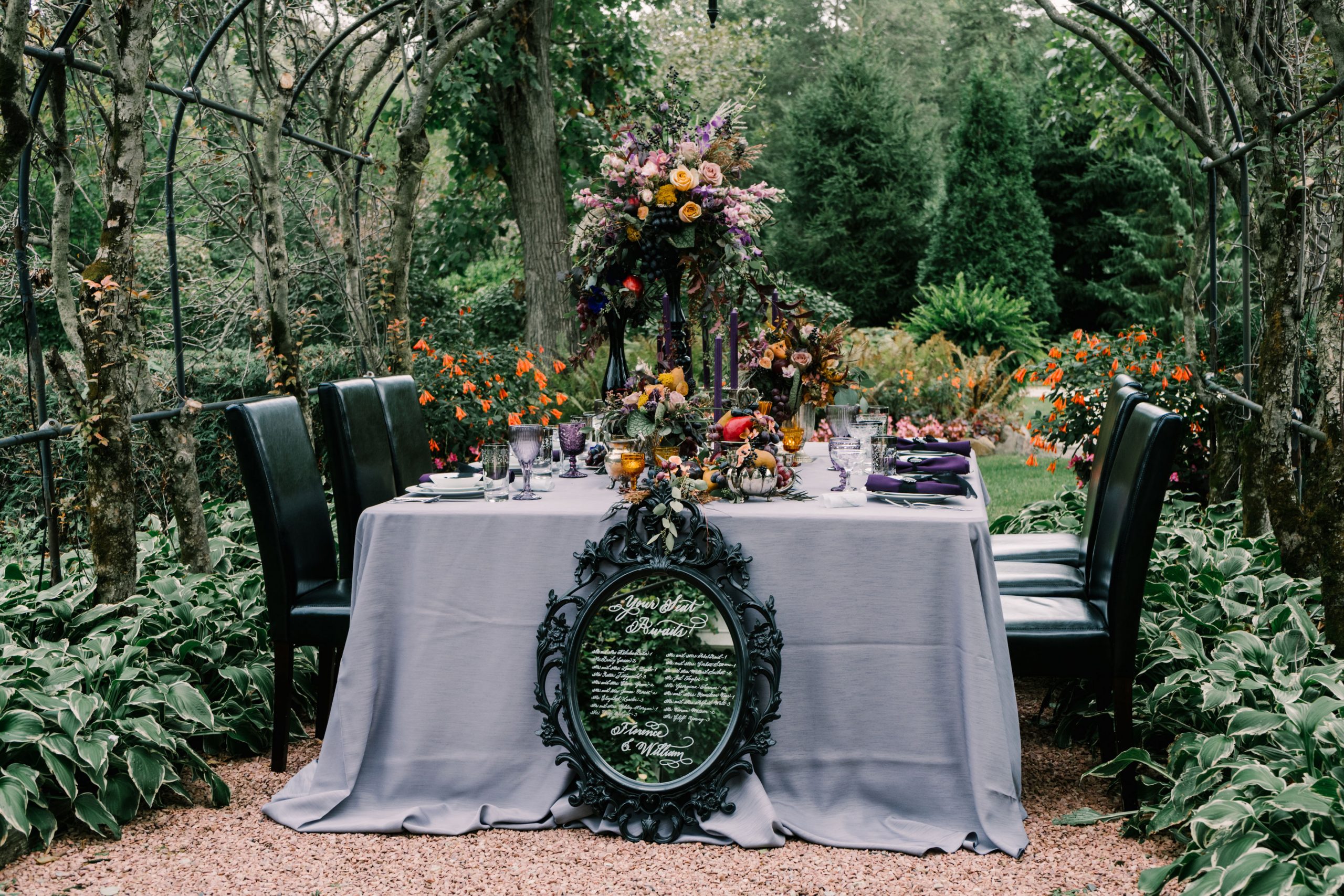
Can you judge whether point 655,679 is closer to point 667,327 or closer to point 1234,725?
point 667,327

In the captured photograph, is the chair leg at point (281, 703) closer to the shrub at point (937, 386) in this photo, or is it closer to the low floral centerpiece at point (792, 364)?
the low floral centerpiece at point (792, 364)

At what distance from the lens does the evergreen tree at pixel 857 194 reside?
14953mm

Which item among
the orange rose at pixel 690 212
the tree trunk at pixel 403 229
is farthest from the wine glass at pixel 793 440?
the tree trunk at pixel 403 229

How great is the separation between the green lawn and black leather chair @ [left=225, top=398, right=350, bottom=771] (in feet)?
13.8

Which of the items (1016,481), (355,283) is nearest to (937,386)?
(1016,481)

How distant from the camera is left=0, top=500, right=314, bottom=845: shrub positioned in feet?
8.88

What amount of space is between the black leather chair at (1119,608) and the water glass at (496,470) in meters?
1.44

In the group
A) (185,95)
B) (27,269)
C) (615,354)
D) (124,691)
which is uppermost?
(185,95)

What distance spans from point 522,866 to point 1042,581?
1.77 metres

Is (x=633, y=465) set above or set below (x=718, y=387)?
below

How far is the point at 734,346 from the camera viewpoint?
326cm

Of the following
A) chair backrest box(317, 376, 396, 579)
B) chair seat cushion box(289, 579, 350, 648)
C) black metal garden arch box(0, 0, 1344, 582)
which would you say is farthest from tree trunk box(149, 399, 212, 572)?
chair seat cushion box(289, 579, 350, 648)

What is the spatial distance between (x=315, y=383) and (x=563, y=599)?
497 centimetres

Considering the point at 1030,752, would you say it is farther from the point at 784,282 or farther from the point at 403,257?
the point at 403,257
